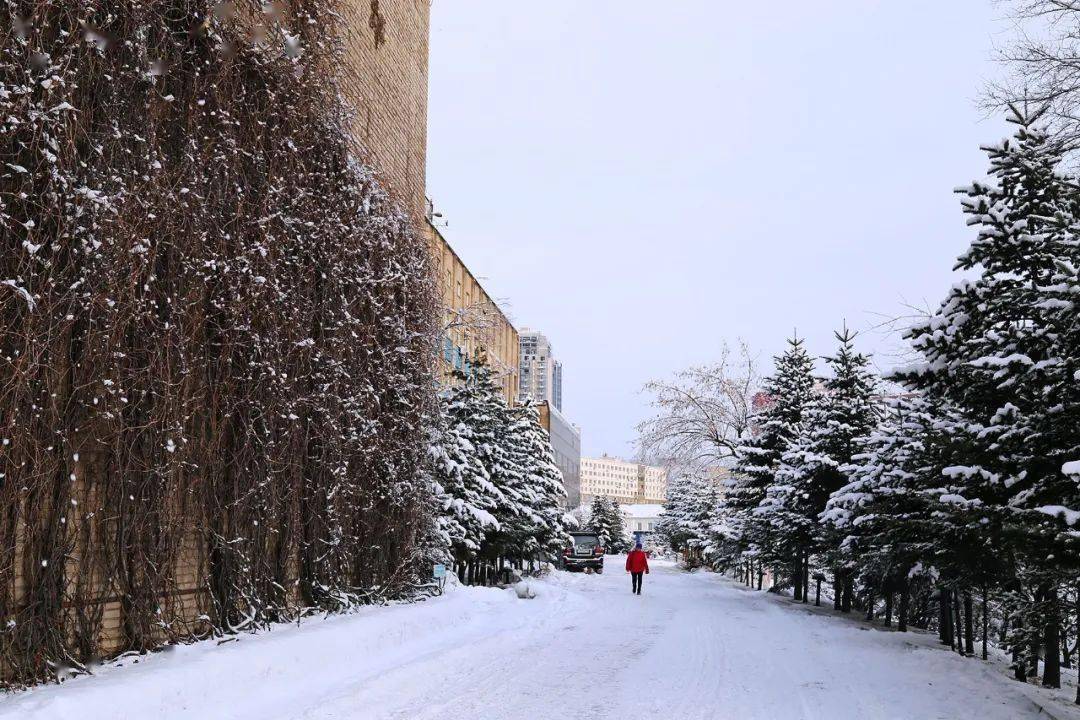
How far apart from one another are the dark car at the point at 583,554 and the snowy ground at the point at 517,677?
32.5 metres

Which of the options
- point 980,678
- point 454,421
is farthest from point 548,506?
point 980,678

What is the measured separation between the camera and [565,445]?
109 metres

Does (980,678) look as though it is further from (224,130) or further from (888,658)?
(224,130)

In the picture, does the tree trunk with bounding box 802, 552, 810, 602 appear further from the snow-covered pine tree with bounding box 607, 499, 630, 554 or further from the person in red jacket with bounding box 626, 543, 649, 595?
the snow-covered pine tree with bounding box 607, 499, 630, 554

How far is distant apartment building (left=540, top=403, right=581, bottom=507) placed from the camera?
93100 millimetres

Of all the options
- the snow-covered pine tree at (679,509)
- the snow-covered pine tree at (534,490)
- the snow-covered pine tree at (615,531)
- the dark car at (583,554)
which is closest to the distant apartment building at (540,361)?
the snow-covered pine tree at (615,531)

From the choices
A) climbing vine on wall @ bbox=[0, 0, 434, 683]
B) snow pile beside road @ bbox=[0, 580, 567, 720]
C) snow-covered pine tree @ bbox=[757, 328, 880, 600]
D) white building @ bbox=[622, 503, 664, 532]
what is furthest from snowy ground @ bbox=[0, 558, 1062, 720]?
white building @ bbox=[622, 503, 664, 532]

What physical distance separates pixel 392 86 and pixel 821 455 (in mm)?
10918

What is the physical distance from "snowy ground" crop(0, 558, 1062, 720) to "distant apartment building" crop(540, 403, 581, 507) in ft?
246

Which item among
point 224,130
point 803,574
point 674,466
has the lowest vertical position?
point 803,574

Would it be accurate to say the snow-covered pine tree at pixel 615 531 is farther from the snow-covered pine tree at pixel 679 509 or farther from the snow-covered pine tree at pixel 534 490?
the snow-covered pine tree at pixel 534 490

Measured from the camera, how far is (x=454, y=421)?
23.1 metres

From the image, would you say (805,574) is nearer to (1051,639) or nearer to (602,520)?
(1051,639)

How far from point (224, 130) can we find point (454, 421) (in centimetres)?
1447
